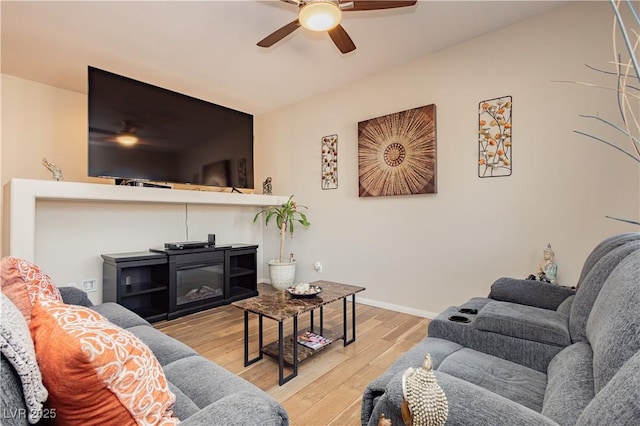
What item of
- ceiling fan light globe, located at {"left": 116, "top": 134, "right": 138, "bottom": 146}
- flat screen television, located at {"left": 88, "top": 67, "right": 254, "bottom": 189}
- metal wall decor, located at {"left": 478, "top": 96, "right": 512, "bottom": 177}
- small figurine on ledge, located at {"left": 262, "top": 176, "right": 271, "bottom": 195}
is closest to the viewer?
metal wall decor, located at {"left": 478, "top": 96, "right": 512, "bottom": 177}

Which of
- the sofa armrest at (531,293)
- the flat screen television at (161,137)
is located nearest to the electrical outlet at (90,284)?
the flat screen television at (161,137)

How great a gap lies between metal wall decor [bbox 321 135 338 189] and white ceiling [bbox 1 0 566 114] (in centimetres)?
70

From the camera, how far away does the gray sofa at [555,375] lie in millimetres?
633

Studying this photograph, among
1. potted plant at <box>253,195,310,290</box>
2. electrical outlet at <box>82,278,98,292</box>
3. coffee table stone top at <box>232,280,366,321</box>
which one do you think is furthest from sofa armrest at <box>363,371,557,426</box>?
electrical outlet at <box>82,278,98,292</box>

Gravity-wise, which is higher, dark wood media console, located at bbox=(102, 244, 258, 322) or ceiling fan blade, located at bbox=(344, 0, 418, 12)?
ceiling fan blade, located at bbox=(344, 0, 418, 12)

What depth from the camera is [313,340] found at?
2.31 m

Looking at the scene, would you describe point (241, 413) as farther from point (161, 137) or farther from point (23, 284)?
point (161, 137)

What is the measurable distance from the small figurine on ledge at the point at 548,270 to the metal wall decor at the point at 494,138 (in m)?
0.71

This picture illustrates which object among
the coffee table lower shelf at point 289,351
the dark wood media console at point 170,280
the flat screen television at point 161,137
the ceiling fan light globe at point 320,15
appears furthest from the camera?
the dark wood media console at point 170,280

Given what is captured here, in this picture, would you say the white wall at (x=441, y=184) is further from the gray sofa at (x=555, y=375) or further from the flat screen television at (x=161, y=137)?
the gray sofa at (x=555, y=375)

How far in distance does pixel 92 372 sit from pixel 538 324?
5.78 ft

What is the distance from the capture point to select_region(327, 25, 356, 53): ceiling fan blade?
6.97ft

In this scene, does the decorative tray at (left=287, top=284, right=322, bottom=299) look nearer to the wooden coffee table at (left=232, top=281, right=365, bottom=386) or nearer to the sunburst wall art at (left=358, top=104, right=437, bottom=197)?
the wooden coffee table at (left=232, top=281, right=365, bottom=386)

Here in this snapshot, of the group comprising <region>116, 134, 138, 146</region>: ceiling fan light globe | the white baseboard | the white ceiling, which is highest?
the white ceiling
